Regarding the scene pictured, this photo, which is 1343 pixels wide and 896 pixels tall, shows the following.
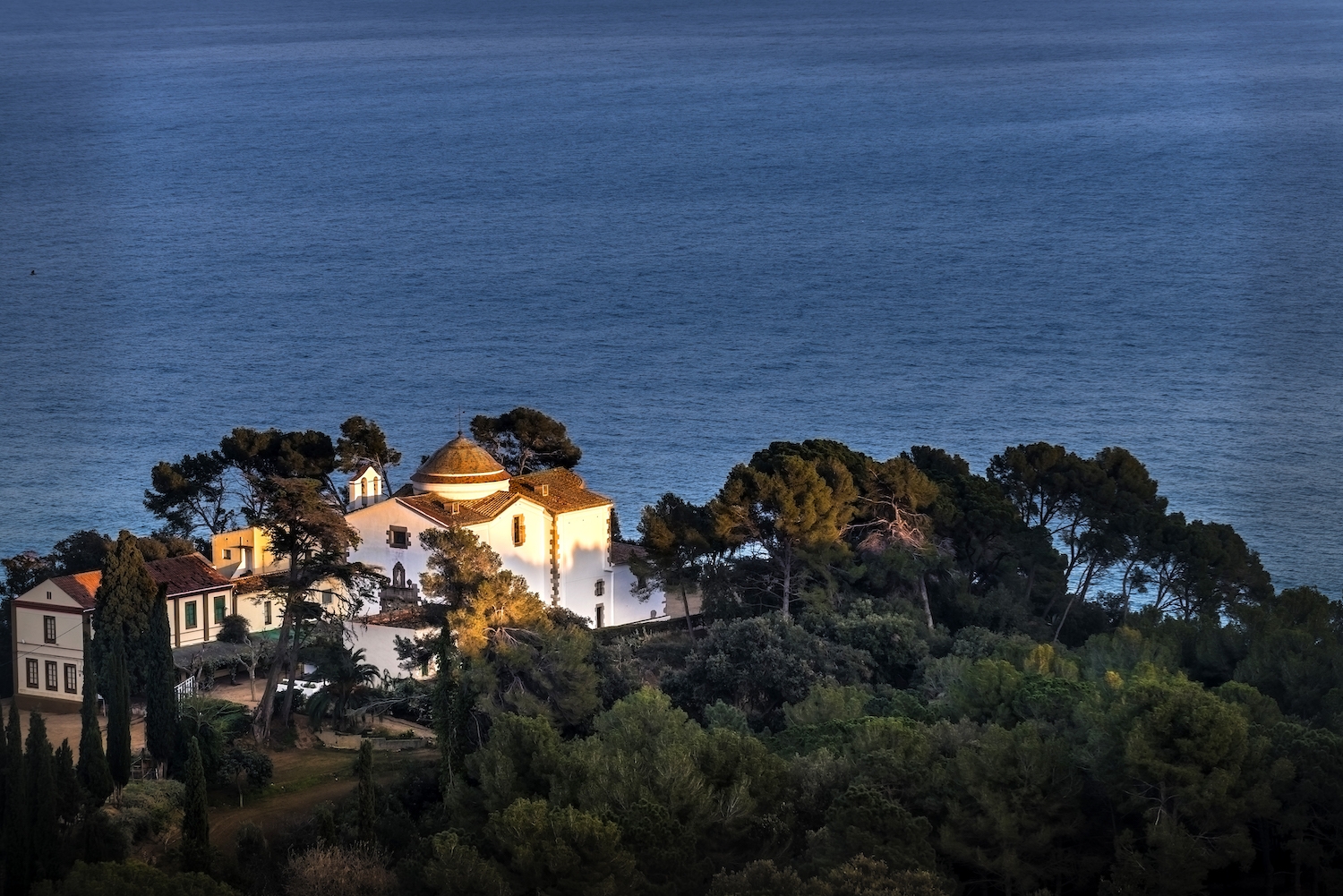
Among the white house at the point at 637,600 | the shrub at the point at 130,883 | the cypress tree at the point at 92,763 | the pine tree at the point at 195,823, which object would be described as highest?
the white house at the point at 637,600

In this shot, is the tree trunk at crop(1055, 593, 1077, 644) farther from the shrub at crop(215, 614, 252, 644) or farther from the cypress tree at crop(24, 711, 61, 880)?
the cypress tree at crop(24, 711, 61, 880)

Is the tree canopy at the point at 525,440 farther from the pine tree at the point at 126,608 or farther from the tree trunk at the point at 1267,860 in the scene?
the tree trunk at the point at 1267,860

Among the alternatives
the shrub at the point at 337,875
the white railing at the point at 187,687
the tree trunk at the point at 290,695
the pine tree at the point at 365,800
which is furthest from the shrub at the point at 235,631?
the shrub at the point at 337,875

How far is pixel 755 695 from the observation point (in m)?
40.7

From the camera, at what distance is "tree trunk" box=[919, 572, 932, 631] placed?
44.9 meters

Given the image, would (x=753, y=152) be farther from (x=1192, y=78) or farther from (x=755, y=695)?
(x=755, y=695)

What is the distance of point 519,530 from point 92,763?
509 inches

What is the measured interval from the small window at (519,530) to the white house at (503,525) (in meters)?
0.02

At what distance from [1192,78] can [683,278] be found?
7686 centimetres

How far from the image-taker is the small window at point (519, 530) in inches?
1805

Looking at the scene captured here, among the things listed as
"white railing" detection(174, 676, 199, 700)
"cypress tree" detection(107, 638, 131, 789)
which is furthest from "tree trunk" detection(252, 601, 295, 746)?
"cypress tree" detection(107, 638, 131, 789)

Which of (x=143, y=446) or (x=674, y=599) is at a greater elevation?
(x=143, y=446)

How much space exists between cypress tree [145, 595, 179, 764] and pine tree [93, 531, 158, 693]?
350 mm

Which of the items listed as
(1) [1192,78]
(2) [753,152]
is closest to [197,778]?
(2) [753,152]
